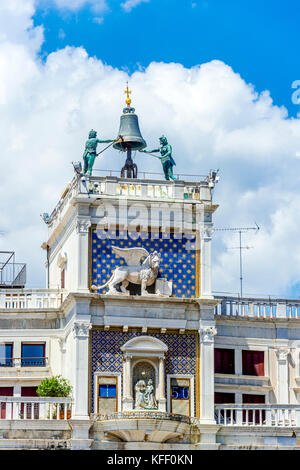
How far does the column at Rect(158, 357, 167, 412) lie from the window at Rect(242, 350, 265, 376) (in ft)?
18.1

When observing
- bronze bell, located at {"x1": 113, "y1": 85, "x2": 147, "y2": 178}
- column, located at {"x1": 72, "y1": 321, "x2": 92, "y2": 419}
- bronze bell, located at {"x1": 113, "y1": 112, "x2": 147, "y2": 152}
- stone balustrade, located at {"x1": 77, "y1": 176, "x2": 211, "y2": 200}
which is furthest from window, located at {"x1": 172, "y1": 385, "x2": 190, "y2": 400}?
bronze bell, located at {"x1": 113, "y1": 112, "x2": 147, "y2": 152}

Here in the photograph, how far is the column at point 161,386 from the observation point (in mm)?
72875

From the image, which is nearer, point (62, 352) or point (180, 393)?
point (180, 393)

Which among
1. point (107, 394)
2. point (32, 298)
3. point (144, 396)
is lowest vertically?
point (144, 396)

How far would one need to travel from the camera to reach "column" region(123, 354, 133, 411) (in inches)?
2857

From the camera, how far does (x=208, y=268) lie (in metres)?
75.2

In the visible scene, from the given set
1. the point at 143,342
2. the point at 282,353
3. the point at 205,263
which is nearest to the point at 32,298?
the point at 143,342

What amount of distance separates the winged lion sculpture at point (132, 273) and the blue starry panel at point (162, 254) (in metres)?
0.23

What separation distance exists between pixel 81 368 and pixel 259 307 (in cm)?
1001

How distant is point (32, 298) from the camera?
76.7 metres

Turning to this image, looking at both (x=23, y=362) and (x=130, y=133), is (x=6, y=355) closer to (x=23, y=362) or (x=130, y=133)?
(x=23, y=362)

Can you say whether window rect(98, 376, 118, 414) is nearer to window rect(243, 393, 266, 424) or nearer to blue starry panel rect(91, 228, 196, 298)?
blue starry panel rect(91, 228, 196, 298)

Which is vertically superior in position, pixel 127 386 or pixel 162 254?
pixel 162 254

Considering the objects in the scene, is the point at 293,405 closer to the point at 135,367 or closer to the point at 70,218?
the point at 135,367
